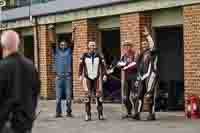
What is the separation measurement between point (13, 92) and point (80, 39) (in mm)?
11670

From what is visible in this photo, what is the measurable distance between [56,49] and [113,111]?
228 centimetres

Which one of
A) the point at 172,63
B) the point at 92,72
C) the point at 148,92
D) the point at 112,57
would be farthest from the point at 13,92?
the point at 112,57

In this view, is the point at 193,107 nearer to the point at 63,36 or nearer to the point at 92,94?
the point at 92,94

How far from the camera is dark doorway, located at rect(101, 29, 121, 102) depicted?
60.0ft

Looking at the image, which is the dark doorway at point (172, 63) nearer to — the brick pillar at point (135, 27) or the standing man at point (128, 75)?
the brick pillar at point (135, 27)

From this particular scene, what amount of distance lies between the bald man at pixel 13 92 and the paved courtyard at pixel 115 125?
5347mm

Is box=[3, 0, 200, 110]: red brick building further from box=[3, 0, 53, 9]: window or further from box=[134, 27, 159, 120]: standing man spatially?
box=[134, 27, 159, 120]: standing man

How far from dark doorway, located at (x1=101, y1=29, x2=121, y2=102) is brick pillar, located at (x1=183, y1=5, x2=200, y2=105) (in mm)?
3844

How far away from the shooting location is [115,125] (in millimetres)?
13016

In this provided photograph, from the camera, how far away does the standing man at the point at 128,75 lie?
46.6 feet

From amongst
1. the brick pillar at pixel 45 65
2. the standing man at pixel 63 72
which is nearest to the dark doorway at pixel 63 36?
the brick pillar at pixel 45 65

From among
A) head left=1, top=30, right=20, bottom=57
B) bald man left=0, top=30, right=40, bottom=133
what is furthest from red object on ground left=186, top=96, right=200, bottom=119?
head left=1, top=30, right=20, bottom=57

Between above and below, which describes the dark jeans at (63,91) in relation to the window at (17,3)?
below

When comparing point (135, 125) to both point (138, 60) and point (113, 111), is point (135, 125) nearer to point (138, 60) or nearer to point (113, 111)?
point (138, 60)
